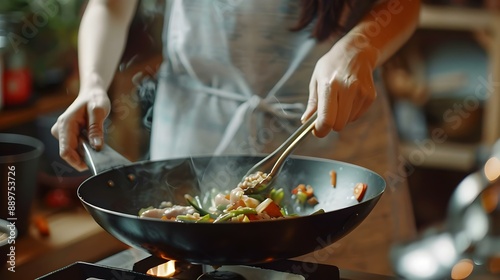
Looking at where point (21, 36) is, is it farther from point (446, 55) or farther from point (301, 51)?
point (446, 55)

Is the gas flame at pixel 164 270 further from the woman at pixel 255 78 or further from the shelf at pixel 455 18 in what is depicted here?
the shelf at pixel 455 18

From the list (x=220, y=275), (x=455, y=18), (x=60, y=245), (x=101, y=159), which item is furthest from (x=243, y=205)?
(x=455, y=18)

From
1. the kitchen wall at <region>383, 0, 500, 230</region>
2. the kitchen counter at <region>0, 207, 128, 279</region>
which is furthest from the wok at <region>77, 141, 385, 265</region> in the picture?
the kitchen wall at <region>383, 0, 500, 230</region>

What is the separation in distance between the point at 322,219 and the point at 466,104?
1.88m

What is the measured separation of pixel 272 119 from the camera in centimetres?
141

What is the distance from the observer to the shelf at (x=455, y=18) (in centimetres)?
246

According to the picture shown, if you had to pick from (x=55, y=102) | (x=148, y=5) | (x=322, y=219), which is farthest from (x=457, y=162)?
(x=322, y=219)

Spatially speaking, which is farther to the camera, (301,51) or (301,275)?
(301,51)

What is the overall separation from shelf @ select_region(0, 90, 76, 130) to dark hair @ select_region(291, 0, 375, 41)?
3.70 ft

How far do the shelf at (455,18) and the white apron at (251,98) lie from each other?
111cm

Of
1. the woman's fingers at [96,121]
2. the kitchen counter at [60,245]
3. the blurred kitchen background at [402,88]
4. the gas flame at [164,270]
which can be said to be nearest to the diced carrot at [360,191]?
the gas flame at [164,270]

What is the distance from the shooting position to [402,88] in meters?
2.72

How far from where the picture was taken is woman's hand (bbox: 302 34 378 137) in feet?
3.26

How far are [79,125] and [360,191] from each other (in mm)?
437
